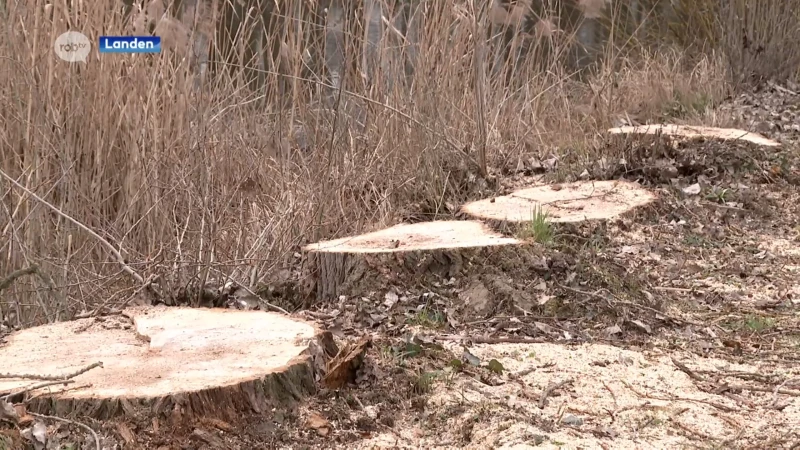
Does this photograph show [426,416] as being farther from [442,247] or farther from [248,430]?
[442,247]

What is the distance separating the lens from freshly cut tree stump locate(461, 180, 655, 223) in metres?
4.09

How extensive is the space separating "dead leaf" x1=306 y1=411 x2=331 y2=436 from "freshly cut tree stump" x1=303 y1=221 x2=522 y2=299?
1157 millimetres

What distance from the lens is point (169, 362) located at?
97.7 inches

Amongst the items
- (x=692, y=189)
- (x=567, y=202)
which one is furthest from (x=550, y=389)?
(x=692, y=189)

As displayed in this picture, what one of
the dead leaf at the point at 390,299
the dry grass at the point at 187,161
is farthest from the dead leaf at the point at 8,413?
the dead leaf at the point at 390,299

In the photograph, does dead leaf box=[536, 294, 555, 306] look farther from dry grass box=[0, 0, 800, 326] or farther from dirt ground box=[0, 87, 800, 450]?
dry grass box=[0, 0, 800, 326]

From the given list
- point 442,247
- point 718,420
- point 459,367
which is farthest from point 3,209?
point 718,420

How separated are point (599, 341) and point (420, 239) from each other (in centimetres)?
81

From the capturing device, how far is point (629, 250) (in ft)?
13.6

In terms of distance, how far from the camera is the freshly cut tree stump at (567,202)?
13.4 feet

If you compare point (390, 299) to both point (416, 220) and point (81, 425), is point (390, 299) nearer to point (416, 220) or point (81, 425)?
point (416, 220)

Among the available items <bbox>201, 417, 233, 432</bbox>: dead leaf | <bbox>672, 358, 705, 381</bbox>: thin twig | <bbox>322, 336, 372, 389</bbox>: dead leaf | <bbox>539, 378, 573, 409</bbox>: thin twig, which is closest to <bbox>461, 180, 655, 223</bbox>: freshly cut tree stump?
<bbox>672, 358, 705, 381</bbox>: thin twig

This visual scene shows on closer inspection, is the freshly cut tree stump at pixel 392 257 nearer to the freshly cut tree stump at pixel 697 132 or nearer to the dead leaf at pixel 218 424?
the dead leaf at pixel 218 424

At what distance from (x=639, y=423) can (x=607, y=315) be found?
0.95 meters
